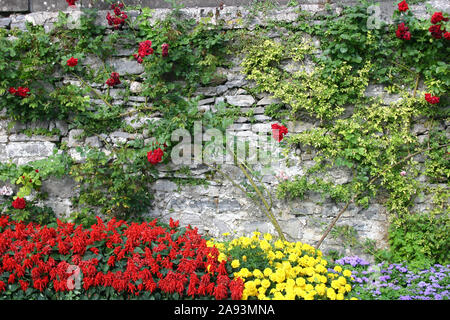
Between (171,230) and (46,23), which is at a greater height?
(46,23)

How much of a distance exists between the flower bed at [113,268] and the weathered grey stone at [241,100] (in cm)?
162

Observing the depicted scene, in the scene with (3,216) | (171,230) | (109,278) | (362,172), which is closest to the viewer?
(109,278)

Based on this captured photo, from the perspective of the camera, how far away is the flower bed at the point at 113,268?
2.62m

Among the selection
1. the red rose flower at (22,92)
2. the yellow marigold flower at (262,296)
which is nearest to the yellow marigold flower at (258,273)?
A: the yellow marigold flower at (262,296)

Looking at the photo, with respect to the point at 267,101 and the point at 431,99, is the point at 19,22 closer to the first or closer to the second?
the point at 267,101

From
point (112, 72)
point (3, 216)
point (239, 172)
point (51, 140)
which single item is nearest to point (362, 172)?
point (239, 172)

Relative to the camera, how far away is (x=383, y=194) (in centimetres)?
380

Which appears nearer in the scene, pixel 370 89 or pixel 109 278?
pixel 109 278

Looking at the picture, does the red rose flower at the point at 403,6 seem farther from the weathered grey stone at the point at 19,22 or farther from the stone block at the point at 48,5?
the weathered grey stone at the point at 19,22

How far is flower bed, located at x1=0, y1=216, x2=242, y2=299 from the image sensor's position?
2619 millimetres

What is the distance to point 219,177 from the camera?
13.4ft

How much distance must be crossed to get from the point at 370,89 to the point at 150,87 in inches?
94.8
